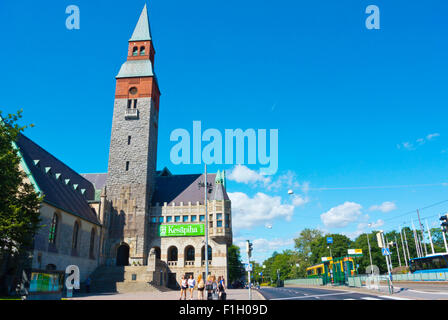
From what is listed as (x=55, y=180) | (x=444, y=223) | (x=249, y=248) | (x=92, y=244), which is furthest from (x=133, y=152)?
(x=444, y=223)

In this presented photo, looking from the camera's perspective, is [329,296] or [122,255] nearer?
[329,296]

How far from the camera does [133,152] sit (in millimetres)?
53875

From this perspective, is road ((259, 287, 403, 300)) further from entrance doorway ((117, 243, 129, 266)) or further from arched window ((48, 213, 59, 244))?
entrance doorway ((117, 243, 129, 266))

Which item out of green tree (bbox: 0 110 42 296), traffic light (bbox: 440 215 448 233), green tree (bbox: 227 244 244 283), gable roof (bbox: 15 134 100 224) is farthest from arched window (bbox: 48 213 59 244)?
green tree (bbox: 227 244 244 283)

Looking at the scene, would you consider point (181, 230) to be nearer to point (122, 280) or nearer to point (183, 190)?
point (183, 190)

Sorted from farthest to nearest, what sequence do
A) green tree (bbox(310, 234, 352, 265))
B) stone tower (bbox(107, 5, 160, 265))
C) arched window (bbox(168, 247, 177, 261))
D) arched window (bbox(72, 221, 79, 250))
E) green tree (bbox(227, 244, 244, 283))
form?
green tree (bbox(310, 234, 352, 265)) → green tree (bbox(227, 244, 244, 283)) → arched window (bbox(168, 247, 177, 261)) → stone tower (bbox(107, 5, 160, 265)) → arched window (bbox(72, 221, 79, 250))

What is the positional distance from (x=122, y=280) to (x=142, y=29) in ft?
148

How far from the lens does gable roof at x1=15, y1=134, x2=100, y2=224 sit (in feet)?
117

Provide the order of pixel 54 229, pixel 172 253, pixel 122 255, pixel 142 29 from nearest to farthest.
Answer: pixel 54 229 < pixel 122 255 < pixel 172 253 < pixel 142 29

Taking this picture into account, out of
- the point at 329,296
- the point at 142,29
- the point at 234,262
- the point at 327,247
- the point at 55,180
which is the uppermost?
the point at 142,29

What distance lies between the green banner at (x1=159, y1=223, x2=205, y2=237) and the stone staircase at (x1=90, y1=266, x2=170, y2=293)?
30.5ft

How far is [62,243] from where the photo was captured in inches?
1465
